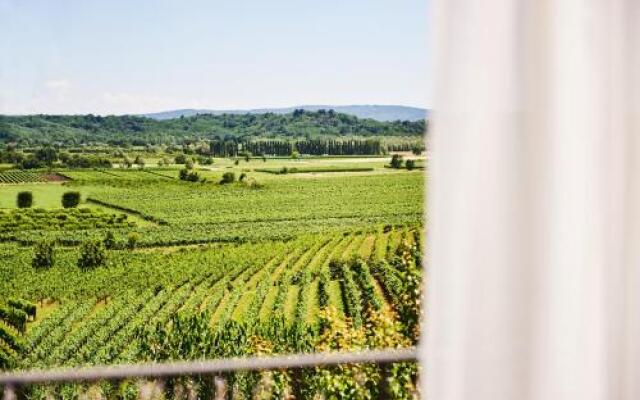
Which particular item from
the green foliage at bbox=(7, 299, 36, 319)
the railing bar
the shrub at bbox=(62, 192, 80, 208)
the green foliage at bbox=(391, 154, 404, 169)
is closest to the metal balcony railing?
the railing bar

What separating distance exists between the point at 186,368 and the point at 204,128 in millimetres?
944

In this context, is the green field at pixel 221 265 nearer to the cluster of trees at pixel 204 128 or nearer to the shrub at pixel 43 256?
the shrub at pixel 43 256

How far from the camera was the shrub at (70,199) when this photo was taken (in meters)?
3.34

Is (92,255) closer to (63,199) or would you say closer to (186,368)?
(63,199)

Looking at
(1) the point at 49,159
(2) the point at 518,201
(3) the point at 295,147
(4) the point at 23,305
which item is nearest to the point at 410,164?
(3) the point at 295,147

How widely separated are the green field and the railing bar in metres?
0.04

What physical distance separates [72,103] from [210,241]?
0.79 meters

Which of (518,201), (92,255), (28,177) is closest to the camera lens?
(518,201)

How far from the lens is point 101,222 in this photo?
343 centimetres

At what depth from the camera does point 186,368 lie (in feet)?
10.9

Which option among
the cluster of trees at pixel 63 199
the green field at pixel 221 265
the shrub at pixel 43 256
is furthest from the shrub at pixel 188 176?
the shrub at pixel 43 256

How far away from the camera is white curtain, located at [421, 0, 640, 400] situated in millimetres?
1503

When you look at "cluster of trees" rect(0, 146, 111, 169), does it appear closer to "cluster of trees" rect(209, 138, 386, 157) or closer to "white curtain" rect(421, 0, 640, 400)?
"cluster of trees" rect(209, 138, 386, 157)

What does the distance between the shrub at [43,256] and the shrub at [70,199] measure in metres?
0.17
